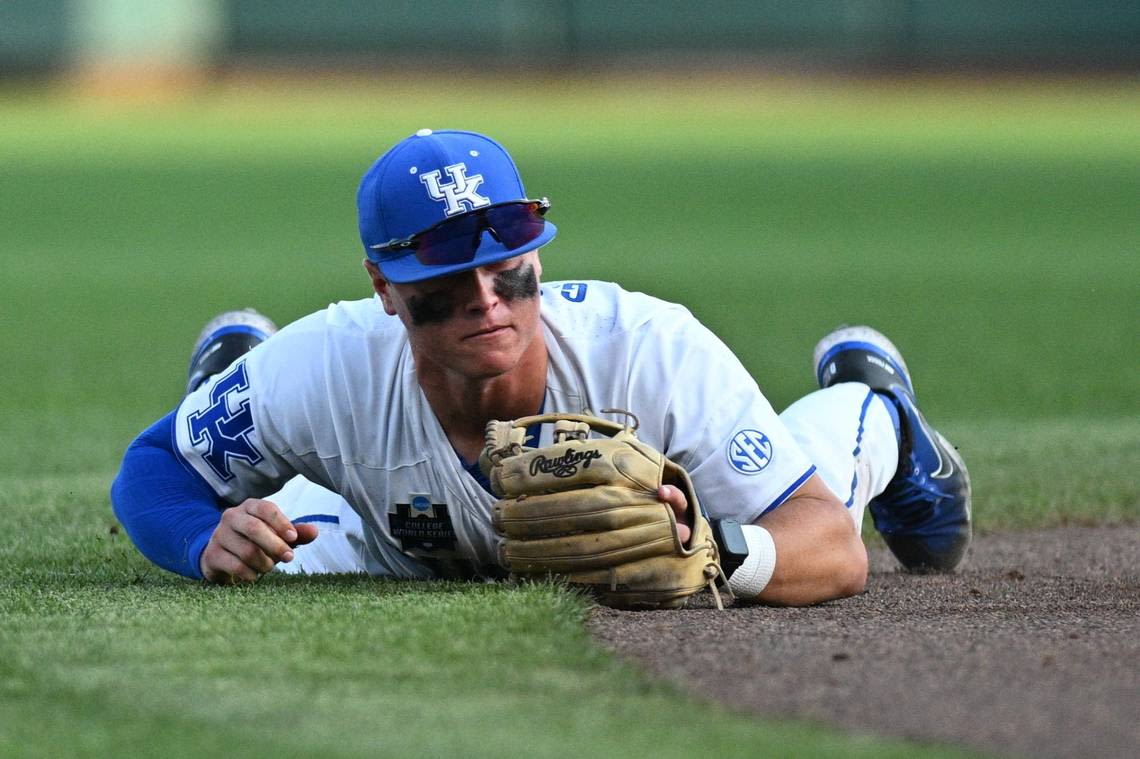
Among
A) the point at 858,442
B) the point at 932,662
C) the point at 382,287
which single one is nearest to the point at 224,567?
the point at 382,287

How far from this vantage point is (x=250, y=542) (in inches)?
154

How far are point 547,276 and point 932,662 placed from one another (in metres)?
10.9

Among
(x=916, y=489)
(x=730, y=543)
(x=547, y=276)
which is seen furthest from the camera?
(x=547, y=276)

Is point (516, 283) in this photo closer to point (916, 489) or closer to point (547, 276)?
point (916, 489)

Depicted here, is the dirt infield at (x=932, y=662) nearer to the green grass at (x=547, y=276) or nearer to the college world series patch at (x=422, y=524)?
the green grass at (x=547, y=276)

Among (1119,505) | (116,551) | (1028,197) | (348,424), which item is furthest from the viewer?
(1028,197)

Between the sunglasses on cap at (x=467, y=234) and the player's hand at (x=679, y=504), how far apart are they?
0.62 metres

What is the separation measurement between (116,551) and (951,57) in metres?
31.1

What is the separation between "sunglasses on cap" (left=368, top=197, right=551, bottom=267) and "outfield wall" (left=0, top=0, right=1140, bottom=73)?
3047cm

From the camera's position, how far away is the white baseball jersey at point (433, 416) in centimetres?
393

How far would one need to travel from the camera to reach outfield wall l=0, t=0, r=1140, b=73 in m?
33.3

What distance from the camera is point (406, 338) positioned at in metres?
4.10

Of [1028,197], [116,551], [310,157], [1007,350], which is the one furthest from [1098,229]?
[116,551]

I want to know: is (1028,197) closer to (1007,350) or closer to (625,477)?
(1007,350)
